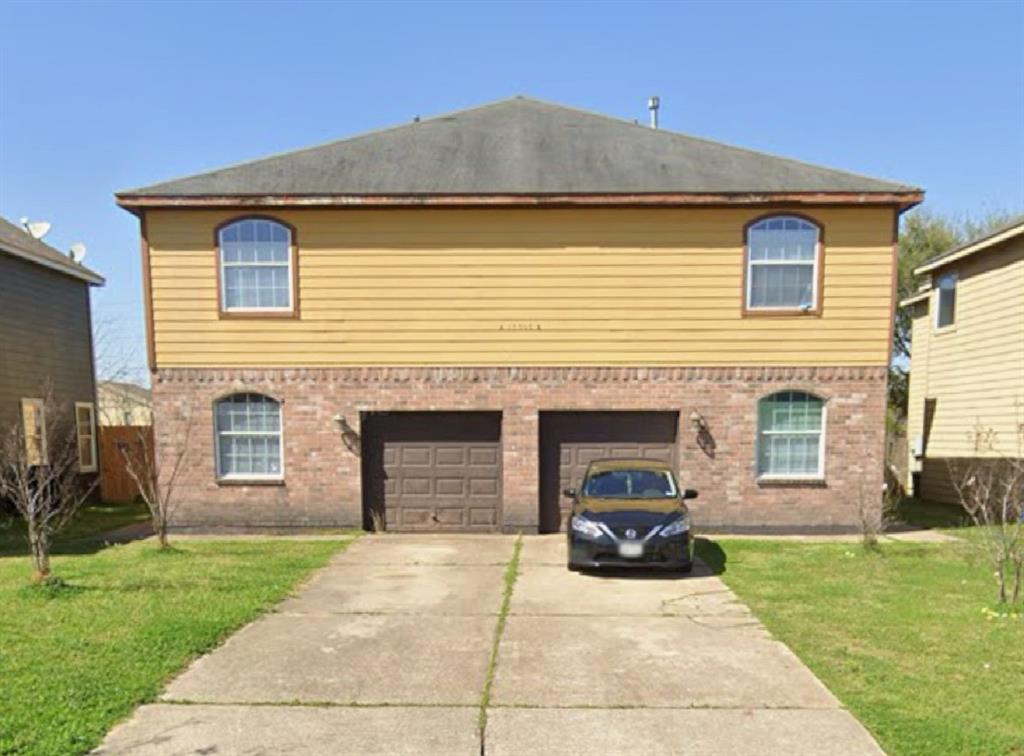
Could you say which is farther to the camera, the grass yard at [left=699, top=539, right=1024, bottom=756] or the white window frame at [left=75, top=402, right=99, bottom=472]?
the white window frame at [left=75, top=402, right=99, bottom=472]

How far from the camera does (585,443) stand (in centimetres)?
1105

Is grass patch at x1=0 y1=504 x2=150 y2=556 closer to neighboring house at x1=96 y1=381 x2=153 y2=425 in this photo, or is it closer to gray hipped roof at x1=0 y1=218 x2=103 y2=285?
gray hipped roof at x1=0 y1=218 x2=103 y2=285

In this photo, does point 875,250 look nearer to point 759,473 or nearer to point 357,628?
point 759,473

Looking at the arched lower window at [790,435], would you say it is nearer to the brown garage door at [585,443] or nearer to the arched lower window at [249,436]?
the brown garage door at [585,443]

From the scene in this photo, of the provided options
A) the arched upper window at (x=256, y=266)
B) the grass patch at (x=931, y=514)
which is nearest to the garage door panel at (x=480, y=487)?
the arched upper window at (x=256, y=266)

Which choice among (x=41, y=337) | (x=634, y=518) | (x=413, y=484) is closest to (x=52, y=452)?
(x=41, y=337)

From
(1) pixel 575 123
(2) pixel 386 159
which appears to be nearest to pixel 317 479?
(2) pixel 386 159

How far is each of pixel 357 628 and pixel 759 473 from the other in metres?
7.75

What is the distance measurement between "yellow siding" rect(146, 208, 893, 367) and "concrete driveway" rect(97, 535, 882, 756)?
4744mm

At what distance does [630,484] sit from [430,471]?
3.93m

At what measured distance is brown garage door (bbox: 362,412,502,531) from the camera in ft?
36.3

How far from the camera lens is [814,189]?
10375mm

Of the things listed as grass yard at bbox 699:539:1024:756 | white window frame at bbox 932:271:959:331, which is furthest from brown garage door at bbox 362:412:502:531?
white window frame at bbox 932:271:959:331

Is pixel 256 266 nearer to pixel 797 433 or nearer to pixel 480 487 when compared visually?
pixel 480 487
